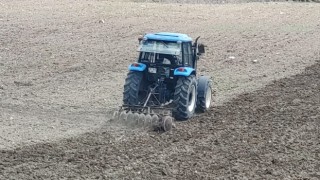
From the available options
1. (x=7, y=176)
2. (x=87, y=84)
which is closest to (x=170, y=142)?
(x=7, y=176)

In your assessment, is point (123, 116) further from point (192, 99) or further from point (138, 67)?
point (192, 99)

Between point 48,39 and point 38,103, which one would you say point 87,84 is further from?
point 48,39

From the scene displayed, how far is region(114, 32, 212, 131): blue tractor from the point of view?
13.4 meters

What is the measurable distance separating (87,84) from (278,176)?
320 inches

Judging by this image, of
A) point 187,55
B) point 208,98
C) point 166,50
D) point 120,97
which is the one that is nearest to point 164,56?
point 166,50

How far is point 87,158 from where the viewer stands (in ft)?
35.7

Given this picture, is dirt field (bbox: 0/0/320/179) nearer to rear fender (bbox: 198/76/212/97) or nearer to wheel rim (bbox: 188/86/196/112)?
wheel rim (bbox: 188/86/196/112)

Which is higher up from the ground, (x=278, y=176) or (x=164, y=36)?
(x=164, y=36)

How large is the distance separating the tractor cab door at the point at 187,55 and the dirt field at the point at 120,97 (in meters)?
1.04

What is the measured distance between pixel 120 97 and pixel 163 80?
8.16 feet

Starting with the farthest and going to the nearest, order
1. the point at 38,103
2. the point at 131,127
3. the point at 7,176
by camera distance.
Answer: the point at 38,103, the point at 131,127, the point at 7,176

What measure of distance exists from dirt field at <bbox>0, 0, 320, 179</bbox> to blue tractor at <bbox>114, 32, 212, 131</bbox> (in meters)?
0.46

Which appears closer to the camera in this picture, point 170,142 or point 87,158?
point 87,158

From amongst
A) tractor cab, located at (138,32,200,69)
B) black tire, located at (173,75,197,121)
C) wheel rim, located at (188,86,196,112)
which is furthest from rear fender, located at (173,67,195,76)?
wheel rim, located at (188,86,196,112)
